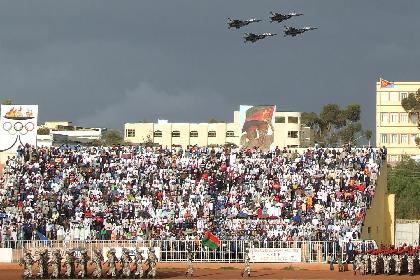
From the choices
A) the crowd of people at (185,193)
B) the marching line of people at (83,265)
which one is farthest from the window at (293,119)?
the marching line of people at (83,265)

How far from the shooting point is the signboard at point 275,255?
2010 inches

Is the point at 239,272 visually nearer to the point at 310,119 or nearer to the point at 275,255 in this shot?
the point at 275,255

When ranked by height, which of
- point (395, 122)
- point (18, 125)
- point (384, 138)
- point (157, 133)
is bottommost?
point (18, 125)

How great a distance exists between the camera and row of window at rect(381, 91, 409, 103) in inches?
5261

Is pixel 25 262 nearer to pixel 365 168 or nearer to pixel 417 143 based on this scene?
pixel 365 168

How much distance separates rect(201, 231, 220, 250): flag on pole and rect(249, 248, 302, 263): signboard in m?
1.78

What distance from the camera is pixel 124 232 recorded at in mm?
54031

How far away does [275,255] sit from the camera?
51.2 m

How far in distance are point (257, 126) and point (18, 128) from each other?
14662 mm

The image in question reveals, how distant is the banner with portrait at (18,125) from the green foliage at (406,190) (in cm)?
3465

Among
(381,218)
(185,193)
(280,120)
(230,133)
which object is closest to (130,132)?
(230,133)

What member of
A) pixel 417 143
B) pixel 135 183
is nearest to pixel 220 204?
pixel 135 183

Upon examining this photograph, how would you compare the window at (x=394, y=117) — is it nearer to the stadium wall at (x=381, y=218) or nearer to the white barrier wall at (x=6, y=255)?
the stadium wall at (x=381, y=218)

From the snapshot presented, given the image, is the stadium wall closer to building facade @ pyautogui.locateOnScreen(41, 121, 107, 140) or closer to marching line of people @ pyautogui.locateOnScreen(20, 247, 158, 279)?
marching line of people @ pyautogui.locateOnScreen(20, 247, 158, 279)
